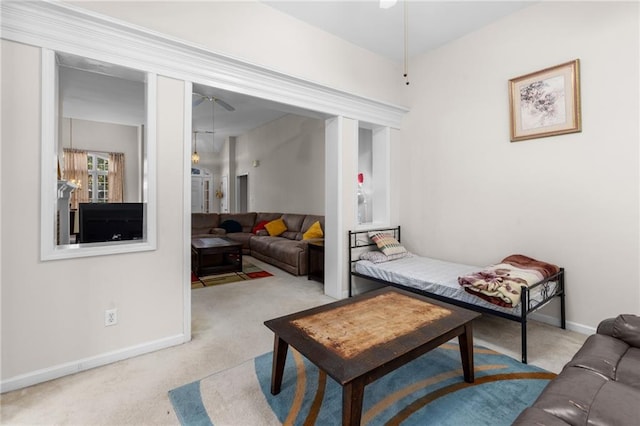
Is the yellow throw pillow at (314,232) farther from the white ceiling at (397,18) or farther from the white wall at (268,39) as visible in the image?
the white ceiling at (397,18)

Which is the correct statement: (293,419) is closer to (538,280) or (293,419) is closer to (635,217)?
(538,280)

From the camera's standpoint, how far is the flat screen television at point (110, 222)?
8.11 feet

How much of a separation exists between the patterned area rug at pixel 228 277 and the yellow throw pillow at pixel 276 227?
1318mm

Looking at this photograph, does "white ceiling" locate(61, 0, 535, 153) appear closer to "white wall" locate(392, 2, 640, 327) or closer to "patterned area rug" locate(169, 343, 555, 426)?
"white wall" locate(392, 2, 640, 327)

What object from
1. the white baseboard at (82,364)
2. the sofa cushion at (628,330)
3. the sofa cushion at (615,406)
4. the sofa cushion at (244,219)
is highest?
the sofa cushion at (244,219)

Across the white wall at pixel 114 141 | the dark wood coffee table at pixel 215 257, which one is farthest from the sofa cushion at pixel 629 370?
the white wall at pixel 114 141

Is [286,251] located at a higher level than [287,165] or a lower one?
lower

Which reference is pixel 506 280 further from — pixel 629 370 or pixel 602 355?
pixel 629 370

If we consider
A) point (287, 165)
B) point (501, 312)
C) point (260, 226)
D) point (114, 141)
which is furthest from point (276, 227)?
point (114, 141)

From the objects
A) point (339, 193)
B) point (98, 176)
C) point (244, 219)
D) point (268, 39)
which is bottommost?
point (244, 219)

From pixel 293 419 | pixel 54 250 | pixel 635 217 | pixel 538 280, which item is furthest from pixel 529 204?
pixel 54 250

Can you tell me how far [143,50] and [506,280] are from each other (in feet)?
11.2

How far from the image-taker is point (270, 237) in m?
6.18

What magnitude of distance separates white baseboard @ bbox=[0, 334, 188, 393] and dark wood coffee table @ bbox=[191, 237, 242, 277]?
2.26 meters
